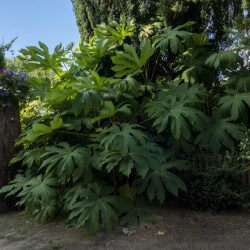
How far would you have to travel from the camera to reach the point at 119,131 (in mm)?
2760

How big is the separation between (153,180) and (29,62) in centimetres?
222

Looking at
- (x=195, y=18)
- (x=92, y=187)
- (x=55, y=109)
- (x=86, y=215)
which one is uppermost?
(x=195, y=18)

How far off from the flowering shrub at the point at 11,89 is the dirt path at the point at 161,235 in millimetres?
1805

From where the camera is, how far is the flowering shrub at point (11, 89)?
163 inches

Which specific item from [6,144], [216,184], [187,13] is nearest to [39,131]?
[6,144]

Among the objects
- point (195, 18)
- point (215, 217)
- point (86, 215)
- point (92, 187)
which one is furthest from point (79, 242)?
point (195, 18)

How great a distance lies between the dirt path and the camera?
8.42ft

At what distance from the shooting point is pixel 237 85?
133 inches

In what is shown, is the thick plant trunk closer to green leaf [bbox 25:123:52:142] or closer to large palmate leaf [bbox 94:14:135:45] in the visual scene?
green leaf [bbox 25:123:52:142]

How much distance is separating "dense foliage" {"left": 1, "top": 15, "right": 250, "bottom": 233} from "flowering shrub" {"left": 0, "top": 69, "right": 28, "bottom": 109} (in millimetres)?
566

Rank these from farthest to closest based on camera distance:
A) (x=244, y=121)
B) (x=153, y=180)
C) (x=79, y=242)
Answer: (x=244, y=121)
(x=153, y=180)
(x=79, y=242)

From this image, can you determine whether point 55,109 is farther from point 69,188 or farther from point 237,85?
point 237,85

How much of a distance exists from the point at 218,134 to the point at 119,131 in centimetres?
112

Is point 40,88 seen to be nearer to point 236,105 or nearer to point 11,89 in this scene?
point 11,89
